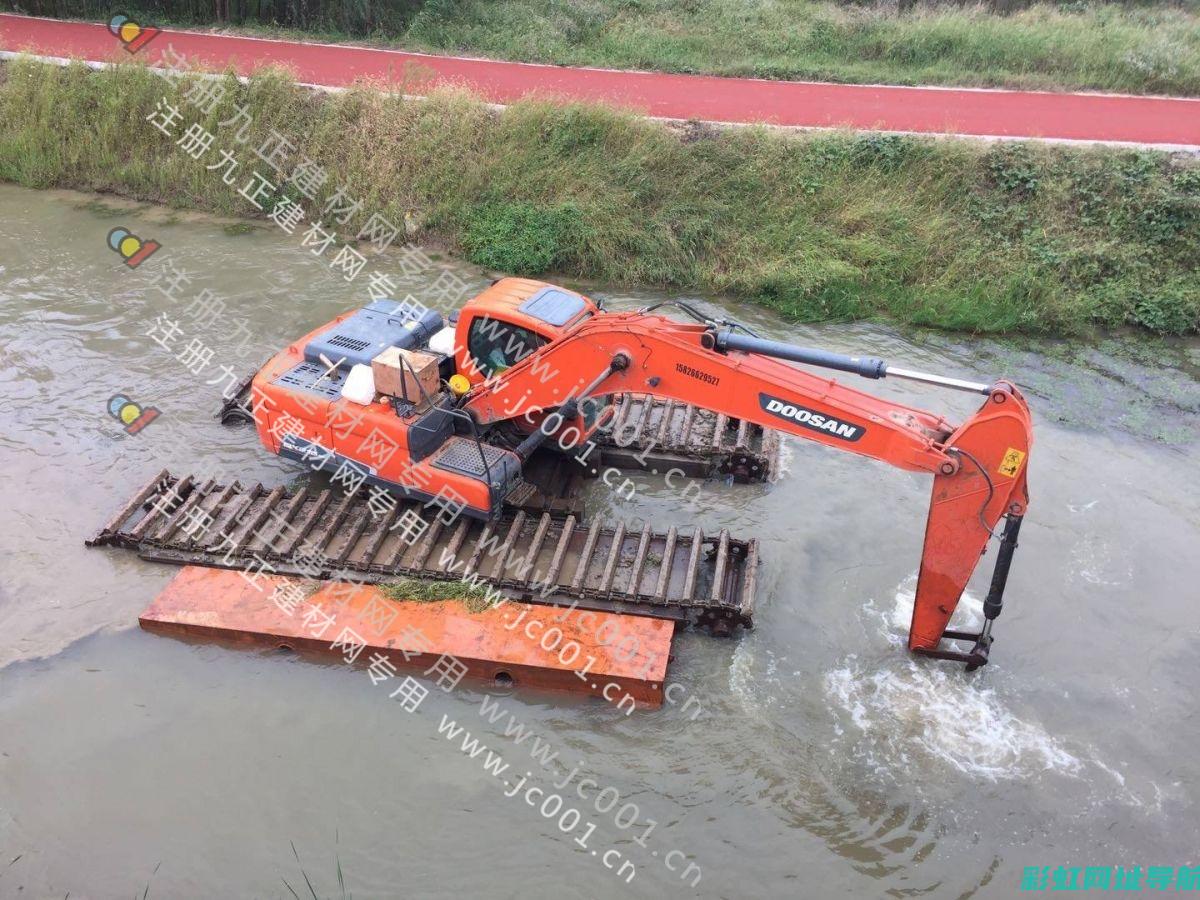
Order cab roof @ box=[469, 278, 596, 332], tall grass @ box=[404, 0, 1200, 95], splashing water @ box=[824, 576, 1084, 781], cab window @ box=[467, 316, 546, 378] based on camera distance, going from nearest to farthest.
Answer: splashing water @ box=[824, 576, 1084, 781]
cab roof @ box=[469, 278, 596, 332]
cab window @ box=[467, 316, 546, 378]
tall grass @ box=[404, 0, 1200, 95]

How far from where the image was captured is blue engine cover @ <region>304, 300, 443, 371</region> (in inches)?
346

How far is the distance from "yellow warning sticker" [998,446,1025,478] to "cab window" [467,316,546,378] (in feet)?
13.3

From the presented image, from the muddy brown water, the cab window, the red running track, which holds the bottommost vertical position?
the muddy brown water

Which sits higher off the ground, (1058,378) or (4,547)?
(1058,378)

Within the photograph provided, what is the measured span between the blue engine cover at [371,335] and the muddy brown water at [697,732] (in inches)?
73.6

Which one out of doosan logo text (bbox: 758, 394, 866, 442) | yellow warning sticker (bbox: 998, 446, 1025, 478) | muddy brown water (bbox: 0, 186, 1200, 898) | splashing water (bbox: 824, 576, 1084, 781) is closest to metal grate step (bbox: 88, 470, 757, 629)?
muddy brown water (bbox: 0, 186, 1200, 898)

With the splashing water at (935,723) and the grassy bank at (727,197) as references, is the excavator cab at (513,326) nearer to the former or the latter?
the splashing water at (935,723)

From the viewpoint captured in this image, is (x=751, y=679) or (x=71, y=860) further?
(x=751, y=679)

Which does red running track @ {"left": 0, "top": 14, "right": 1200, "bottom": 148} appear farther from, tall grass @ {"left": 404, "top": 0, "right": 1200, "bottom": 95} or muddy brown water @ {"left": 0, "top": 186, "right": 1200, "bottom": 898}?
muddy brown water @ {"left": 0, "top": 186, "right": 1200, "bottom": 898}

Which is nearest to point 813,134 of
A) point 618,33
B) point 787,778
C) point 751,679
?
point 618,33

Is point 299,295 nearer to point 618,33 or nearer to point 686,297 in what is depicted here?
point 686,297

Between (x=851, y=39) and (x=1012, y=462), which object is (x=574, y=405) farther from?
(x=851, y=39)

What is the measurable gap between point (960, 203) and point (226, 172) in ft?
42.7

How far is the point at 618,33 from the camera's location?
63.7ft
